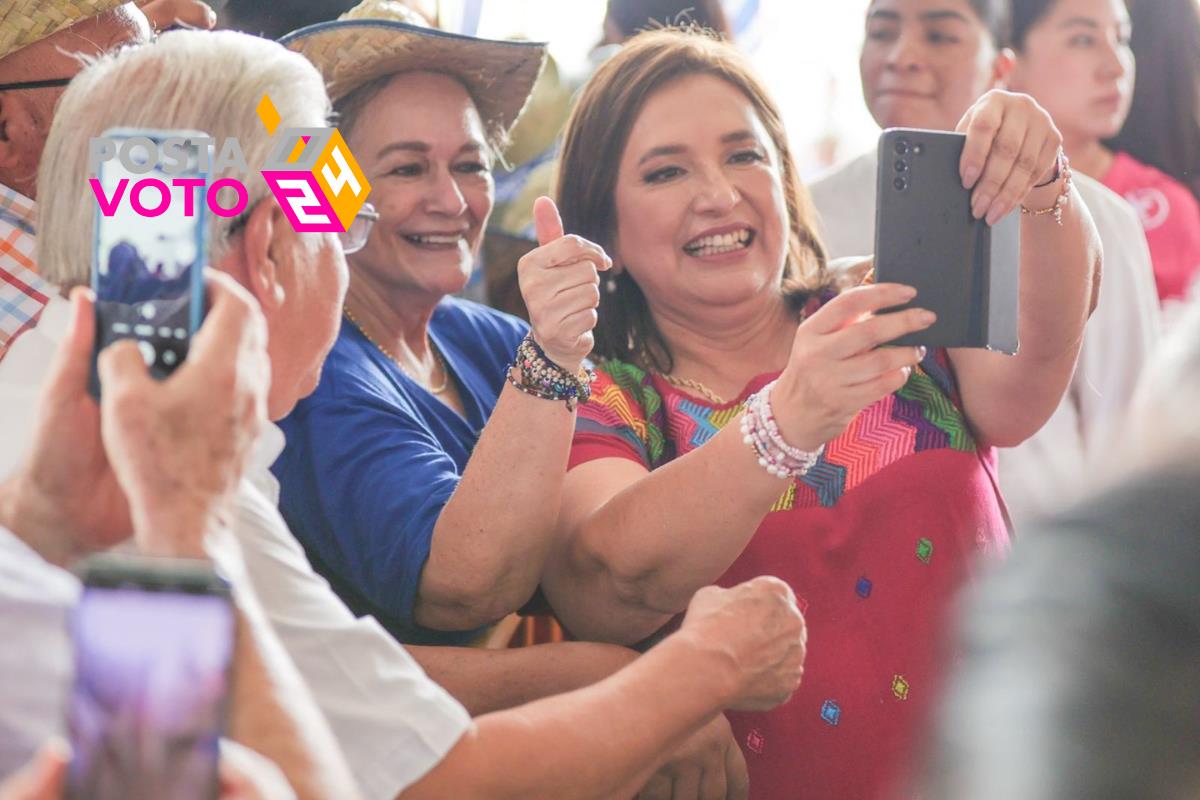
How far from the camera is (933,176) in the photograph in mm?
1327

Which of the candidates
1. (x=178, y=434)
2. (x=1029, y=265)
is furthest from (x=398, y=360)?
(x=178, y=434)

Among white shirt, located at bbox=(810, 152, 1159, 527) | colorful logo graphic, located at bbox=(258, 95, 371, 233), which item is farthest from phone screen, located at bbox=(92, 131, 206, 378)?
white shirt, located at bbox=(810, 152, 1159, 527)

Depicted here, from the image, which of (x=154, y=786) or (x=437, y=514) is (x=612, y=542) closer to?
(x=437, y=514)

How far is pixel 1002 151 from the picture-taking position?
4.32ft

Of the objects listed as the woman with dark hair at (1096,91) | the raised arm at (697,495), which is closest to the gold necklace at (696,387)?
the raised arm at (697,495)

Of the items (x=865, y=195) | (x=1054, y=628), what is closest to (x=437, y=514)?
(x=1054, y=628)

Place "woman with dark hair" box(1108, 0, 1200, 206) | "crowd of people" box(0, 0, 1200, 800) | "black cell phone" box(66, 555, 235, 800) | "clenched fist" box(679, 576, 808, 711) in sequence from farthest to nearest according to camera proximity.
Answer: "woman with dark hair" box(1108, 0, 1200, 206) → "clenched fist" box(679, 576, 808, 711) → "black cell phone" box(66, 555, 235, 800) → "crowd of people" box(0, 0, 1200, 800)

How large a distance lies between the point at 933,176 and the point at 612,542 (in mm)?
456

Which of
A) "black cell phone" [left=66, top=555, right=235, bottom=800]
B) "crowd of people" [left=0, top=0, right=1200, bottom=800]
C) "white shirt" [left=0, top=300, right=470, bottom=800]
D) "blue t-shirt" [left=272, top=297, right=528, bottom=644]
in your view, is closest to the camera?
"crowd of people" [left=0, top=0, right=1200, bottom=800]

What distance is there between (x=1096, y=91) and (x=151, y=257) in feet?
7.13

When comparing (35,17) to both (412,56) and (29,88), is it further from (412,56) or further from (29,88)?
(412,56)

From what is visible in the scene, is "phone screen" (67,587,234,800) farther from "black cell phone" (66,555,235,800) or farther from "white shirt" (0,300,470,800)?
"white shirt" (0,300,470,800)

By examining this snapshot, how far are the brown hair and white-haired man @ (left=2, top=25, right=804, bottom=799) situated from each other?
1.72 feet

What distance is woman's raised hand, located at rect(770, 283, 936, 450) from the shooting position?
124 centimetres
